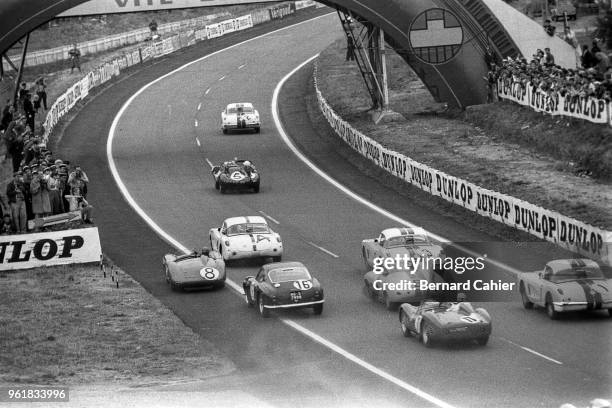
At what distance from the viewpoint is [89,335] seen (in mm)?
28125

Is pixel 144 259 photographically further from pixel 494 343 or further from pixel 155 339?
pixel 494 343

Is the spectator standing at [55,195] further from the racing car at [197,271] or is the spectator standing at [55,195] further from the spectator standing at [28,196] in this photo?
the racing car at [197,271]

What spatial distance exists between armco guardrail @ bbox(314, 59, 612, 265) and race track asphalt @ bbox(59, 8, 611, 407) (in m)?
0.84

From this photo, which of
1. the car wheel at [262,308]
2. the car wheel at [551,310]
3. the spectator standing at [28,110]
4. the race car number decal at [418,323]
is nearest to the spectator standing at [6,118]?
the spectator standing at [28,110]

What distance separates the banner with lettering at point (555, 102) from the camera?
135ft

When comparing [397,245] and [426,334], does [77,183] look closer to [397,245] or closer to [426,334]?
[397,245]

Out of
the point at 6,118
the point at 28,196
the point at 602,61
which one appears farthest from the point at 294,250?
the point at 6,118

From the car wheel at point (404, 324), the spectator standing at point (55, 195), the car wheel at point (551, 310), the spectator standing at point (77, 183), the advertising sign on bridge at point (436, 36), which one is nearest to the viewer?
the car wheel at point (404, 324)

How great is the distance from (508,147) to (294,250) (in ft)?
44.8

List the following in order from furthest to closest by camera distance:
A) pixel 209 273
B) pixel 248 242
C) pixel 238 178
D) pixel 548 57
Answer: pixel 548 57 → pixel 238 178 → pixel 248 242 → pixel 209 273

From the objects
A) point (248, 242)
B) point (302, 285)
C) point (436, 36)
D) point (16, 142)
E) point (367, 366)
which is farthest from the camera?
point (436, 36)

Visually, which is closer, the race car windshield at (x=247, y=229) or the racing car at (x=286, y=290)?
the racing car at (x=286, y=290)

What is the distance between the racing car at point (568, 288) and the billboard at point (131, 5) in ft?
81.2

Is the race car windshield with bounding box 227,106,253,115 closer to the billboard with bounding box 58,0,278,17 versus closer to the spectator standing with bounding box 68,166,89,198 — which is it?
the billboard with bounding box 58,0,278,17
